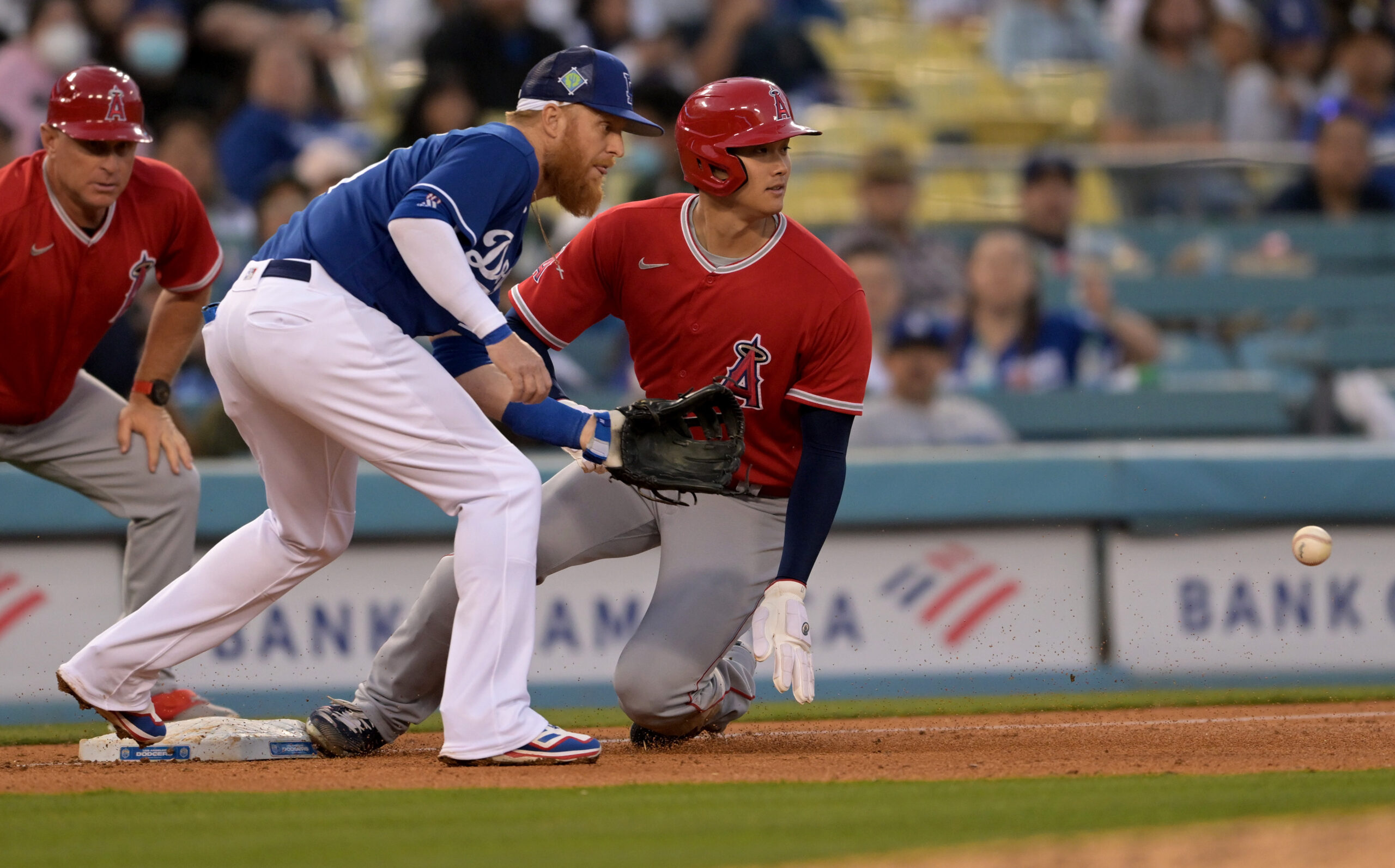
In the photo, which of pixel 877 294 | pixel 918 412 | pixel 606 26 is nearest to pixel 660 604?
pixel 918 412

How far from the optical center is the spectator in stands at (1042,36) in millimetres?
12312

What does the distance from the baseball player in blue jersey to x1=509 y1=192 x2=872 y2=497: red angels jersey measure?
0.53 metres

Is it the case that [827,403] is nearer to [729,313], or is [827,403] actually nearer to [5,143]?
[729,313]

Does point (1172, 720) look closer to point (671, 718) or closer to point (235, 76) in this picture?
point (671, 718)

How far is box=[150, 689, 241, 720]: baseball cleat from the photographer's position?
4.72m

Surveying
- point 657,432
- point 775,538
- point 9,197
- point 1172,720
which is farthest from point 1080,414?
point 9,197

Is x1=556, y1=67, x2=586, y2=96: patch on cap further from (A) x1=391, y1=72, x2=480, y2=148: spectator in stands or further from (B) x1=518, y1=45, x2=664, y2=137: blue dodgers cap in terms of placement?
(A) x1=391, y1=72, x2=480, y2=148: spectator in stands

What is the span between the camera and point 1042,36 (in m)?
12.4

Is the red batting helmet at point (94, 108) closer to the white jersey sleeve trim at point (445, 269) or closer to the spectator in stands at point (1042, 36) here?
the white jersey sleeve trim at point (445, 269)

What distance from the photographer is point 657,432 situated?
422cm

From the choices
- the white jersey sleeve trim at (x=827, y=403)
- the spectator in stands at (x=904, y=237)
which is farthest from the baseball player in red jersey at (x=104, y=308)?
the spectator in stands at (x=904, y=237)

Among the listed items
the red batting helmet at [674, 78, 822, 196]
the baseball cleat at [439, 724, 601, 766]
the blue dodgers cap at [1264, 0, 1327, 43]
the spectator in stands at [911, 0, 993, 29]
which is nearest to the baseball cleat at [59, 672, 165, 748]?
the baseball cleat at [439, 724, 601, 766]

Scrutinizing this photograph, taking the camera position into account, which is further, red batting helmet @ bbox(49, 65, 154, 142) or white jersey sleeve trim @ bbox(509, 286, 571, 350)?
white jersey sleeve trim @ bbox(509, 286, 571, 350)

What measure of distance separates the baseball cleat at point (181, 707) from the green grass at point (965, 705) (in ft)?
2.55
